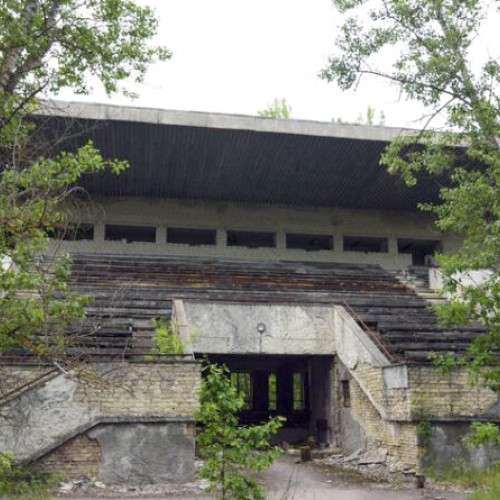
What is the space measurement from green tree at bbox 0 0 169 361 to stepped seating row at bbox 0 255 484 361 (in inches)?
175

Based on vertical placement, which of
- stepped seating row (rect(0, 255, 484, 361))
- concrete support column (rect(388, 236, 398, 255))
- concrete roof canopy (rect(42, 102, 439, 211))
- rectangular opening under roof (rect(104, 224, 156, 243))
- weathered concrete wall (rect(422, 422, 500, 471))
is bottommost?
weathered concrete wall (rect(422, 422, 500, 471))

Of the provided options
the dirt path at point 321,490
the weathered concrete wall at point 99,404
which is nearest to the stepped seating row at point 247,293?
the weathered concrete wall at point 99,404

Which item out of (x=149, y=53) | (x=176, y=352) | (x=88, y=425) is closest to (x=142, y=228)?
(x=176, y=352)

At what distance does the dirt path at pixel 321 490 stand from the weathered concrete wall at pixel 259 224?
31.0 feet

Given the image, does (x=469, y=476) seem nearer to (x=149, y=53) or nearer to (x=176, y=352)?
(x=176, y=352)

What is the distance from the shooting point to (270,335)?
1322cm

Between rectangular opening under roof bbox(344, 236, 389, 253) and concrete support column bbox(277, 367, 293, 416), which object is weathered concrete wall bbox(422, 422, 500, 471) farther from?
rectangular opening under roof bbox(344, 236, 389, 253)

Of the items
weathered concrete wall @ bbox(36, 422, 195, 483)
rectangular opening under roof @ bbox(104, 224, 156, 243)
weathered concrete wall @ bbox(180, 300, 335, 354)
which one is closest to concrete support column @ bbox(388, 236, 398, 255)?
rectangular opening under roof @ bbox(104, 224, 156, 243)

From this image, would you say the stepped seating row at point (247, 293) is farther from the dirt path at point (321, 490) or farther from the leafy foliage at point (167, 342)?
the dirt path at point (321, 490)

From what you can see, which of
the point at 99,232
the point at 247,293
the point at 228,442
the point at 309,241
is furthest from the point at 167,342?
the point at 309,241

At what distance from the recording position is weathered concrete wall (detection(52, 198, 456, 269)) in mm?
19406

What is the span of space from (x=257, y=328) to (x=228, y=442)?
22.9 ft

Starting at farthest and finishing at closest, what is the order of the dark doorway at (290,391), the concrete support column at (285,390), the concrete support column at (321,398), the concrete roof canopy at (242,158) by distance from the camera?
1. the concrete support column at (285,390)
2. the concrete roof canopy at (242,158)
3. the dark doorway at (290,391)
4. the concrete support column at (321,398)

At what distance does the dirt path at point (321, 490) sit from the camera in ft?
28.4
